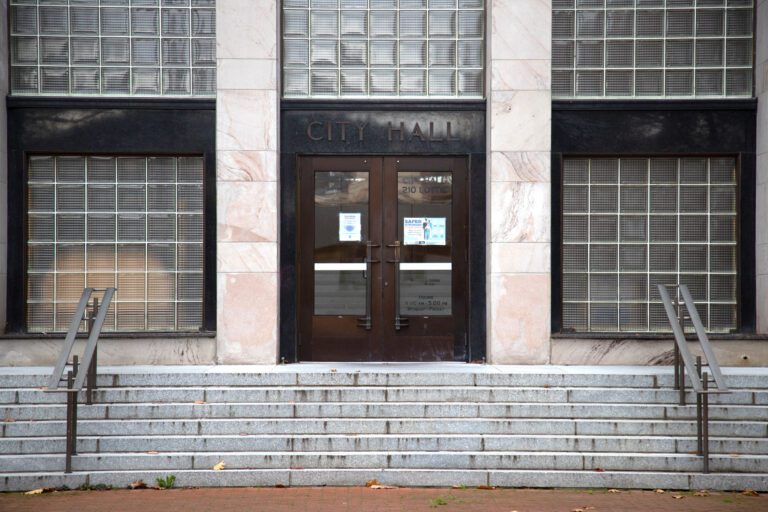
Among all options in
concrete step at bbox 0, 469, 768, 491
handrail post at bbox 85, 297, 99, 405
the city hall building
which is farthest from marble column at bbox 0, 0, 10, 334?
concrete step at bbox 0, 469, 768, 491

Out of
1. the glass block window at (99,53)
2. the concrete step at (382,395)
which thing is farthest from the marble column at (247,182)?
the concrete step at (382,395)

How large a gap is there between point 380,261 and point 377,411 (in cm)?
271

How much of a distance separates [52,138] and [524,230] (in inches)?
224

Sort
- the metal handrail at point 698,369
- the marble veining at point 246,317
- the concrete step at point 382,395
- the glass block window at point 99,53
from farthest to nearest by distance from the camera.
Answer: the glass block window at point 99,53 → the marble veining at point 246,317 → the concrete step at point 382,395 → the metal handrail at point 698,369

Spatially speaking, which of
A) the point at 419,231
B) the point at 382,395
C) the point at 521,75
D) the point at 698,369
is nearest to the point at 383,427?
the point at 382,395

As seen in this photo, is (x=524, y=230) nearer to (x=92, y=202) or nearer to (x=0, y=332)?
(x=92, y=202)

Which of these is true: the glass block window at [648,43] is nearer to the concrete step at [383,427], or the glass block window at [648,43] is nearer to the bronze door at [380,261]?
the bronze door at [380,261]

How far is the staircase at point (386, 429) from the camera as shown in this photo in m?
8.59

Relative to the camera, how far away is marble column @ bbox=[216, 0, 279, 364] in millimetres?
11336

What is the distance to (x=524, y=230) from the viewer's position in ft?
37.5

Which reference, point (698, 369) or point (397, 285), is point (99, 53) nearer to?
point (397, 285)

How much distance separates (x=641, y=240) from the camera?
11797 mm

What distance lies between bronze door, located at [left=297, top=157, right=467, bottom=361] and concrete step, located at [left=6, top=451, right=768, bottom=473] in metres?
3.04

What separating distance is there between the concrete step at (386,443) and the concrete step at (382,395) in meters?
0.64
